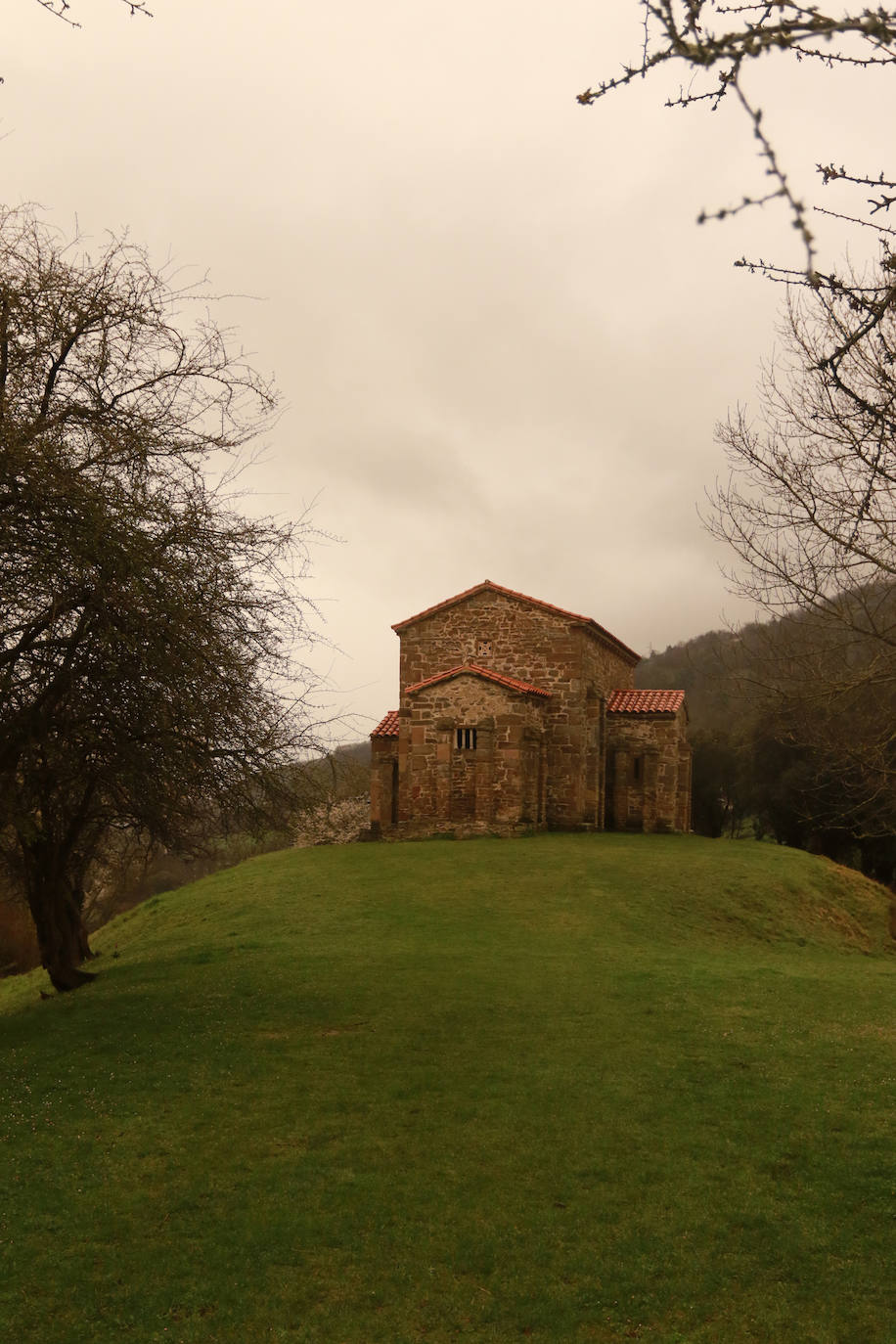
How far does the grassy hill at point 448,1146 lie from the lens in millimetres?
6984

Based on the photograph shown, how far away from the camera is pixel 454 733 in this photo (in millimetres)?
29906

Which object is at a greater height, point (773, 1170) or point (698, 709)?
point (698, 709)

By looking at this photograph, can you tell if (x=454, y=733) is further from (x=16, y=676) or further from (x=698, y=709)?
(x=698, y=709)

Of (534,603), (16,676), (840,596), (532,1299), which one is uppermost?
(534,603)

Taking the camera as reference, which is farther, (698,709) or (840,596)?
(698,709)

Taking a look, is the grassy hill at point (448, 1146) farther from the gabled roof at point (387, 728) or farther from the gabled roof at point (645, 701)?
the gabled roof at point (645, 701)

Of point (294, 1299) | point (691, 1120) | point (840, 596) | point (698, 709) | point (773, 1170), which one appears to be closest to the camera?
point (294, 1299)

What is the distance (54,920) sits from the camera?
16297mm

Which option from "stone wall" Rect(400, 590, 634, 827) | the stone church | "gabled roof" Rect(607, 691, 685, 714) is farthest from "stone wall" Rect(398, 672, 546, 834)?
"gabled roof" Rect(607, 691, 685, 714)

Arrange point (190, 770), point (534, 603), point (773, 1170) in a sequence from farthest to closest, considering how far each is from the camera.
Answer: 1. point (534, 603)
2. point (190, 770)
3. point (773, 1170)

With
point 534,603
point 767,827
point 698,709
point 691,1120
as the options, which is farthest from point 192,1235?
point 698,709

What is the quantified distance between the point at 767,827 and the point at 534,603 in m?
22.0

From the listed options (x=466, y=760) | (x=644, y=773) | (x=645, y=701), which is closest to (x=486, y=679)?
(x=466, y=760)

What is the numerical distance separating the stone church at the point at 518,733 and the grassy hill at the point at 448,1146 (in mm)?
11510
